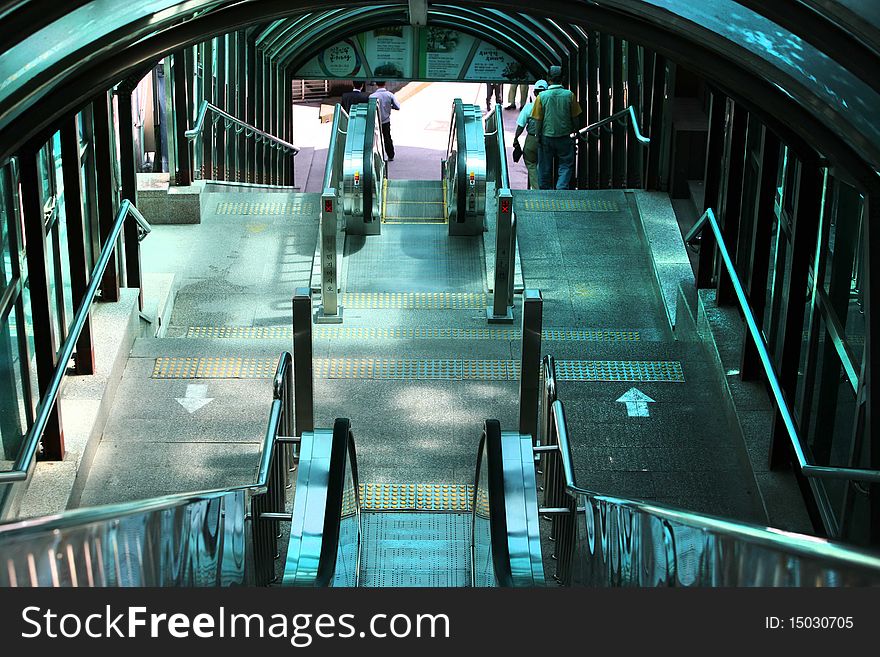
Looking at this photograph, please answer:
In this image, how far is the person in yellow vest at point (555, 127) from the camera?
1215 cm

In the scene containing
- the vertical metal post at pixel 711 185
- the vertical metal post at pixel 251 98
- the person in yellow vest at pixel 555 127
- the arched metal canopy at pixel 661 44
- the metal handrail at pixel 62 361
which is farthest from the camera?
the vertical metal post at pixel 251 98

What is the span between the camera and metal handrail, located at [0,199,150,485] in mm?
4867

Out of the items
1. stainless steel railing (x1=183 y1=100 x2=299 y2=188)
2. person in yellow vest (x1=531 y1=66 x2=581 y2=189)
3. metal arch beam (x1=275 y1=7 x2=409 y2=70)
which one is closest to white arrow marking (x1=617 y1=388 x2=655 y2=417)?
stainless steel railing (x1=183 y1=100 x2=299 y2=188)

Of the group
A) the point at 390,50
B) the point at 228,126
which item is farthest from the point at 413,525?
the point at 390,50

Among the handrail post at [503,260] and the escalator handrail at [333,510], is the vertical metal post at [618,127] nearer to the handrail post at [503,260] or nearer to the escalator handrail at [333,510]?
the handrail post at [503,260]

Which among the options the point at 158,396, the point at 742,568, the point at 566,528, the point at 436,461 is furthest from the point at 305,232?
the point at 742,568

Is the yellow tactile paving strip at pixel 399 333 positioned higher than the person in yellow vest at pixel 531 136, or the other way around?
the person in yellow vest at pixel 531 136

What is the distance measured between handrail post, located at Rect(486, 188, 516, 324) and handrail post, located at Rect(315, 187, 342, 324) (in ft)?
3.85

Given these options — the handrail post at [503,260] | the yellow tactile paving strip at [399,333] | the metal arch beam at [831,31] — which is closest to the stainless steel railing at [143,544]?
the metal arch beam at [831,31]

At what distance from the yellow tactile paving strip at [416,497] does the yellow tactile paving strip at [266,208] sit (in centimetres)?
559

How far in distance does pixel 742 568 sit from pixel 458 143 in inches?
331

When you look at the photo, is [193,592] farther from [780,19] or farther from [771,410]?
[771,410]

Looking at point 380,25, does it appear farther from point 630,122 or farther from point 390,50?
point 630,122

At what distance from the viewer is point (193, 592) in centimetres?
196
